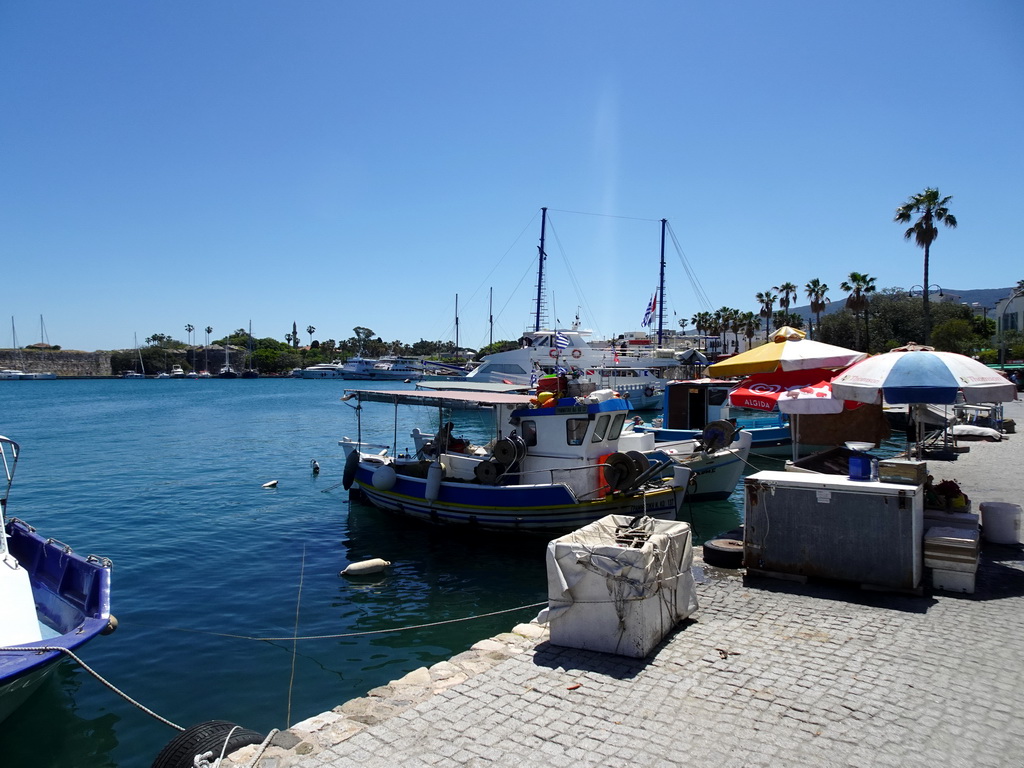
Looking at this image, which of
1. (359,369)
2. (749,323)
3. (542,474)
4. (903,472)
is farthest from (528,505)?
(359,369)

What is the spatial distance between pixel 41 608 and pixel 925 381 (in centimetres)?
1259

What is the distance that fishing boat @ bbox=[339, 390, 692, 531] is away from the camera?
44.3 ft

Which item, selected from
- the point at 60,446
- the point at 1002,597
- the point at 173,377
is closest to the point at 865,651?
the point at 1002,597

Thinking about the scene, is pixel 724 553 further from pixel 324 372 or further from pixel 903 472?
pixel 324 372

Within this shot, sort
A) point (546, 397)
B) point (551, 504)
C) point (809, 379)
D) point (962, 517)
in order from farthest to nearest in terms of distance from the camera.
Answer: point (546, 397) < point (551, 504) < point (809, 379) < point (962, 517)

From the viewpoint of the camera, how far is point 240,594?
11953 millimetres

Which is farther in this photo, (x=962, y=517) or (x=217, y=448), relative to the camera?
(x=217, y=448)

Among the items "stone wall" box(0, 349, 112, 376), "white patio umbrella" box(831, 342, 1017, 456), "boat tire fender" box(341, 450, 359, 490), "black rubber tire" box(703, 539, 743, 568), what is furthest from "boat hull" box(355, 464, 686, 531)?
"stone wall" box(0, 349, 112, 376)

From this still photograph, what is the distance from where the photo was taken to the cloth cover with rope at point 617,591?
5980 mm

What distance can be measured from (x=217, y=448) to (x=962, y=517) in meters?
33.8

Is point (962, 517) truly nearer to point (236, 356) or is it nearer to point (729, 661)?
point (729, 661)

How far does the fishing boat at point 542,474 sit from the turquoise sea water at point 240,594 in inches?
35.4

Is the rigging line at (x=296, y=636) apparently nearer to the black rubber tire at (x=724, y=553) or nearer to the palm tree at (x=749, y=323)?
the black rubber tire at (x=724, y=553)

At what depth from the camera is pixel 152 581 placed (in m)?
12.7
